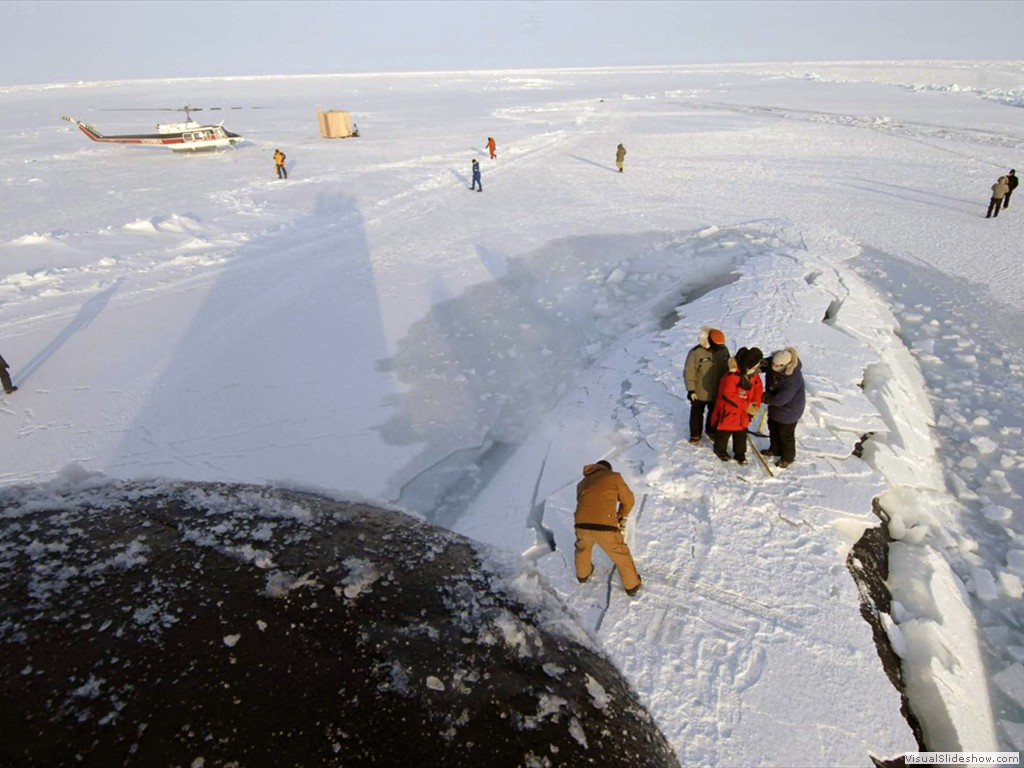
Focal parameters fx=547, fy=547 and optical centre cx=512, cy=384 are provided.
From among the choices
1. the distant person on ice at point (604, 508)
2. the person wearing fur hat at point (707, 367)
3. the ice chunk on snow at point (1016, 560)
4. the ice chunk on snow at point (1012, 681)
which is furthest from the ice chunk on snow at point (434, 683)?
the ice chunk on snow at point (1016, 560)

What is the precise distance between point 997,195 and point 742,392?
14821 millimetres

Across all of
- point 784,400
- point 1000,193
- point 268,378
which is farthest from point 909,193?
point 268,378

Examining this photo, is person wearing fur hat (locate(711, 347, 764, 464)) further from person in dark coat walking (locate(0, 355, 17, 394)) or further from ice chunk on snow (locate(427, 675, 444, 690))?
person in dark coat walking (locate(0, 355, 17, 394))

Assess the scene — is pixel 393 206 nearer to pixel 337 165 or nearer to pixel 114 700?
pixel 337 165

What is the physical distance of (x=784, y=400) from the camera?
5324 mm

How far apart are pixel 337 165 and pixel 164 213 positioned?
9645 millimetres

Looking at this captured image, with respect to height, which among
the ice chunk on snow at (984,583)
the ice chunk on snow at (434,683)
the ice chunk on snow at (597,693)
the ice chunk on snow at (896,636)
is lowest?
the ice chunk on snow at (984,583)

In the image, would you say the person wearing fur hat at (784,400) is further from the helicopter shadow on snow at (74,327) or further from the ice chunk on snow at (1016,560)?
the helicopter shadow on snow at (74,327)

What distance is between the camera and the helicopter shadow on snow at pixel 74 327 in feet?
29.2

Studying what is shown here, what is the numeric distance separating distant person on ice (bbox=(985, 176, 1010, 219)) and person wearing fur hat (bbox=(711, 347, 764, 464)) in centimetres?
1412

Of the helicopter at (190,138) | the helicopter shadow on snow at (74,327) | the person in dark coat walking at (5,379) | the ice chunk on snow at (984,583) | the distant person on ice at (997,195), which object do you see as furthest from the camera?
the helicopter at (190,138)

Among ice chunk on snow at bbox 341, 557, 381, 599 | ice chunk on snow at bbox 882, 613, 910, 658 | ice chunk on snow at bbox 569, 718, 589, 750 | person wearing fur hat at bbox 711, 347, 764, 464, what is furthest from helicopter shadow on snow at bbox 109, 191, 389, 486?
ice chunk on snow at bbox 882, 613, 910, 658

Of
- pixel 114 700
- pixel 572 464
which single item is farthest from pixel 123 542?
pixel 572 464

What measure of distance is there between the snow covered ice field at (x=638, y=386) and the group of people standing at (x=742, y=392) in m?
0.32
